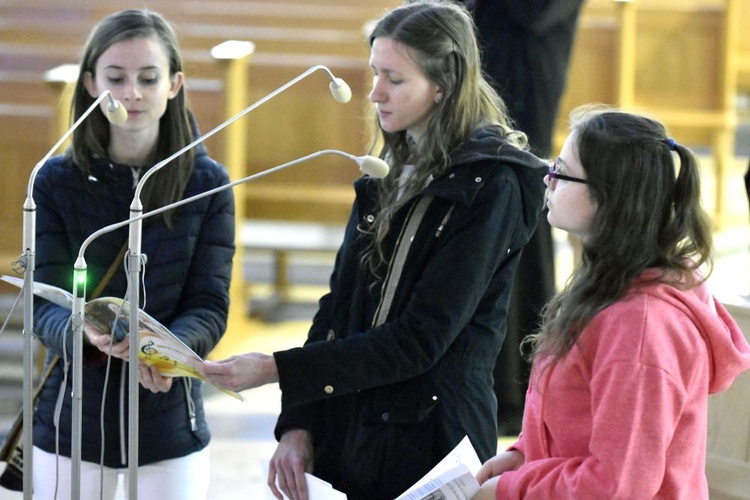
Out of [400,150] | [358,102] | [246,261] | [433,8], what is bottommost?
[246,261]

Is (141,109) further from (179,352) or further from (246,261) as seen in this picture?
(246,261)

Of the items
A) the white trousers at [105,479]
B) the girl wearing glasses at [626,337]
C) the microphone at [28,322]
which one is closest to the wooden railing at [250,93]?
the white trousers at [105,479]

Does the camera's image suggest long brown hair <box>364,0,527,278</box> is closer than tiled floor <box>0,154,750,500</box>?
Yes

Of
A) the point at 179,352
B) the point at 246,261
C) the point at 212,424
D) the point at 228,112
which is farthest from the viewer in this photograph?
the point at 246,261

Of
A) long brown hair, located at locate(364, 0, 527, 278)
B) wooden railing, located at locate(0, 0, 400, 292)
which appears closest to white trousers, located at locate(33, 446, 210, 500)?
long brown hair, located at locate(364, 0, 527, 278)

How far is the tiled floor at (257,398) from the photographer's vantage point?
3.75 metres

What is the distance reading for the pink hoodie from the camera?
1.51 metres

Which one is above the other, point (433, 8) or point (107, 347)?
point (433, 8)

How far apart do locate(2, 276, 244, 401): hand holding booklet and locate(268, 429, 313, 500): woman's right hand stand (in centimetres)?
24

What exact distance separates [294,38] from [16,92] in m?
1.59

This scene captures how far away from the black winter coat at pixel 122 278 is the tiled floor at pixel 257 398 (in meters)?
0.26

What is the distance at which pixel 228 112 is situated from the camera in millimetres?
5047

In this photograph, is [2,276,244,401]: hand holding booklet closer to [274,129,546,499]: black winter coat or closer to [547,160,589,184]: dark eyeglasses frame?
[274,129,546,499]: black winter coat

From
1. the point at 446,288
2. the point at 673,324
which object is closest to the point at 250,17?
the point at 446,288
